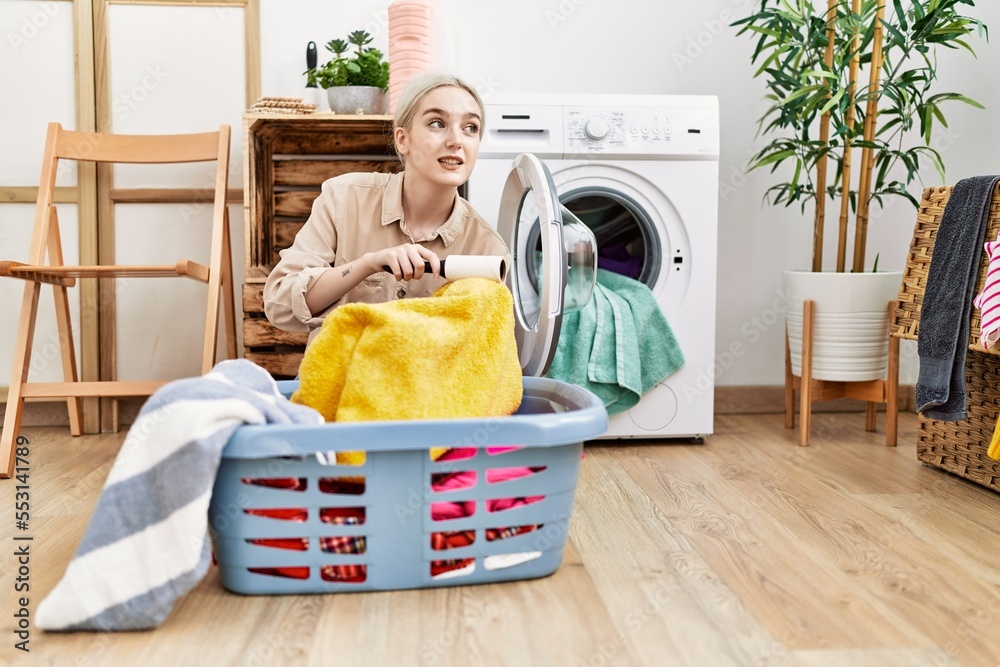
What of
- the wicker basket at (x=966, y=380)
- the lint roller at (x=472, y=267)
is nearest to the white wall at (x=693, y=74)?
the wicker basket at (x=966, y=380)

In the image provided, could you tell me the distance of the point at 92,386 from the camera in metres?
2.15

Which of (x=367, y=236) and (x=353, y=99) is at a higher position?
(x=353, y=99)

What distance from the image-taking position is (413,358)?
1.22 meters

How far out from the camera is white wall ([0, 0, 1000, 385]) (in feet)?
8.15

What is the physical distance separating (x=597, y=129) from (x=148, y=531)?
4.94 feet

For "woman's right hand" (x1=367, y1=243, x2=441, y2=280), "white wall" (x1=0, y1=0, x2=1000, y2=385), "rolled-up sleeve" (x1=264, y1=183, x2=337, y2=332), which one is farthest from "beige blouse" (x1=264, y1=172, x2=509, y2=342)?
"white wall" (x1=0, y1=0, x2=1000, y2=385)

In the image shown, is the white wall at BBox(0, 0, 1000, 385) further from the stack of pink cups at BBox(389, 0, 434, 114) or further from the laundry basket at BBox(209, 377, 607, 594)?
the laundry basket at BBox(209, 377, 607, 594)

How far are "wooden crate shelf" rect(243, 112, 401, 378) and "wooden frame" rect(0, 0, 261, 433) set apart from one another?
0.16m

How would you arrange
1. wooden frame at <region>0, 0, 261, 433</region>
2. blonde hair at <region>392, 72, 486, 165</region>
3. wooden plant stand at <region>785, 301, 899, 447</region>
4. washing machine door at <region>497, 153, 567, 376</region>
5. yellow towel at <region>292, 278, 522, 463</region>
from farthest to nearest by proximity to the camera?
wooden frame at <region>0, 0, 261, 433</region>, wooden plant stand at <region>785, 301, 899, 447</region>, blonde hair at <region>392, 72, 486, 165</region>, washing machine door at <region>497, 153, 567, 376</region>, yellow towel at <region>292, 278, 522, 463</region>

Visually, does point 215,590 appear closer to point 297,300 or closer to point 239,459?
point 239,459

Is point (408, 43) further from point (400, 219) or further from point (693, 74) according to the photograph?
point (693, 74)

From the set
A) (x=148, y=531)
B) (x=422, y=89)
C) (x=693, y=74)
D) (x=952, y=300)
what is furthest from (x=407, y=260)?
(x=693, y=74)

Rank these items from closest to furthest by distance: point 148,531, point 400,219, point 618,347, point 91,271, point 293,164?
point 148,531
point 400,219
point 91,271
point 618,347
point 293,164

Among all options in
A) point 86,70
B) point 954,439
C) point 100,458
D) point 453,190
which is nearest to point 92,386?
point 100,458
